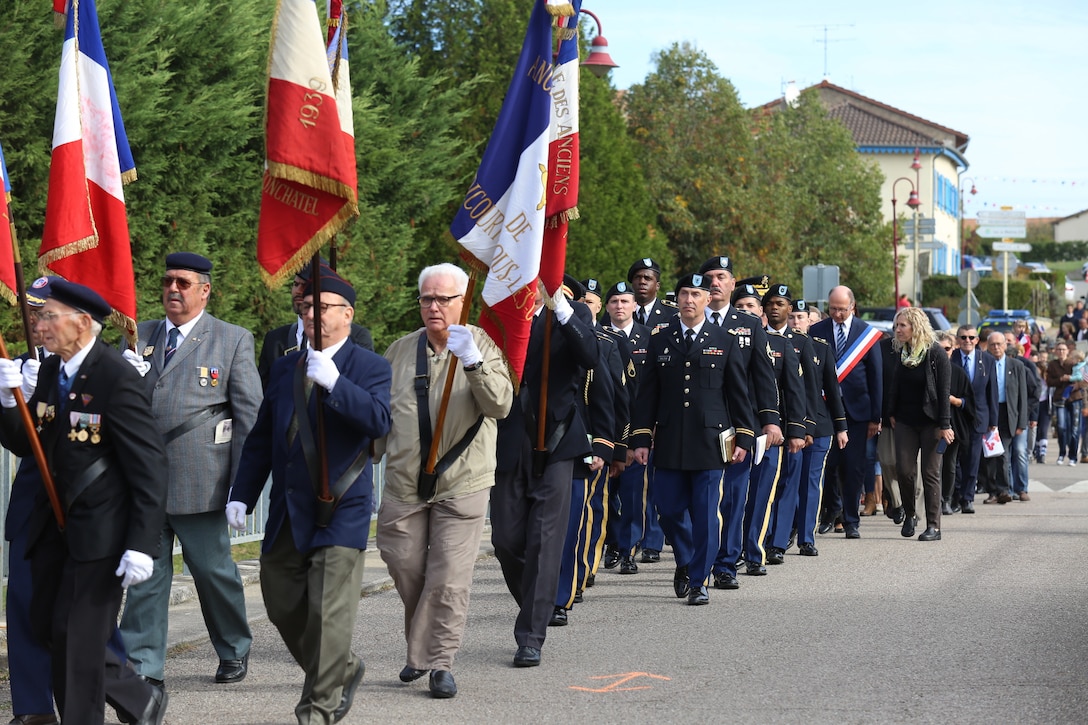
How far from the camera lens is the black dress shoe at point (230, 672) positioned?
7.35 metres

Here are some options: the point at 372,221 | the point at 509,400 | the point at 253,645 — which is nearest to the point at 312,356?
the point at 509,400

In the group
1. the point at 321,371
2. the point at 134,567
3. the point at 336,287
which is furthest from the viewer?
the point at 336,287

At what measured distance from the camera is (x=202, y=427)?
24.1 ft

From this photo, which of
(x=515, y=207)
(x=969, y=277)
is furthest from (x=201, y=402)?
(x=969, y=277)

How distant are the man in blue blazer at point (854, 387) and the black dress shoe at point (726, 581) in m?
3.86

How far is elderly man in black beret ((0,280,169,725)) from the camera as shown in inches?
223

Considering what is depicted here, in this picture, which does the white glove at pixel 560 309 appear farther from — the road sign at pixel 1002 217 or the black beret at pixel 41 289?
the road sign at pixel 1002 217

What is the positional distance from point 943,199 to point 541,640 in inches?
3188

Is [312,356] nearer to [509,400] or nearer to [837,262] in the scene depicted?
[509,400]

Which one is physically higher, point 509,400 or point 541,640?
point 509,400

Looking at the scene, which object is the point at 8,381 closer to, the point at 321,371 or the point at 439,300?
the point at 321,371

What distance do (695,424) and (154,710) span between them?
191 inches

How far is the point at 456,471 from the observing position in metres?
7.13

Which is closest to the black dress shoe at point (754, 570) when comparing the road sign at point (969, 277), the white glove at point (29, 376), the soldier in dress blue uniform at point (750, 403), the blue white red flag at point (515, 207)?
the soldier in dress blue uniform at point (750, 403)
